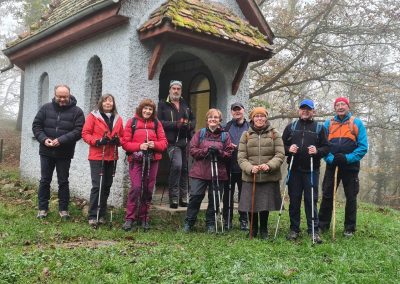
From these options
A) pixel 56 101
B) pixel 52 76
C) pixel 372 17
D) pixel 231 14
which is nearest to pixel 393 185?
pixel 372 17

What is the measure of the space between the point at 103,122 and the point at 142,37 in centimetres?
204

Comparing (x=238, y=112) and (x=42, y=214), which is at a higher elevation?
(x=238, y=112)

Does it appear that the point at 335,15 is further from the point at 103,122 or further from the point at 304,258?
the point at 304,258

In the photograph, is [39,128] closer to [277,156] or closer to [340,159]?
[277,156]

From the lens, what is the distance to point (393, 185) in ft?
78.6

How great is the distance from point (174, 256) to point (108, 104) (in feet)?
9.39

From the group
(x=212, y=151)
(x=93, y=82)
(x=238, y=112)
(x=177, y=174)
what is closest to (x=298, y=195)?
(x=212, y=151)

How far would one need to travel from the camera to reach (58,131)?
6629mm

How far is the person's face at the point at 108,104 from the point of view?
21.0ft

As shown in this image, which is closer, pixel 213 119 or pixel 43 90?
pixel 213 119

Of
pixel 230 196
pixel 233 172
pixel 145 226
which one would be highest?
pixel 233 172

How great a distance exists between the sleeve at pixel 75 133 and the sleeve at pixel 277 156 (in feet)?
10.3

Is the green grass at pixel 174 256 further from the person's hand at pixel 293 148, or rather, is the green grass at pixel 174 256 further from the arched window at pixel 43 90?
the arched window at pixel 43 90

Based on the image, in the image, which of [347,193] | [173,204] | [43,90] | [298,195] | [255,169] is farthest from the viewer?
[43,90]
